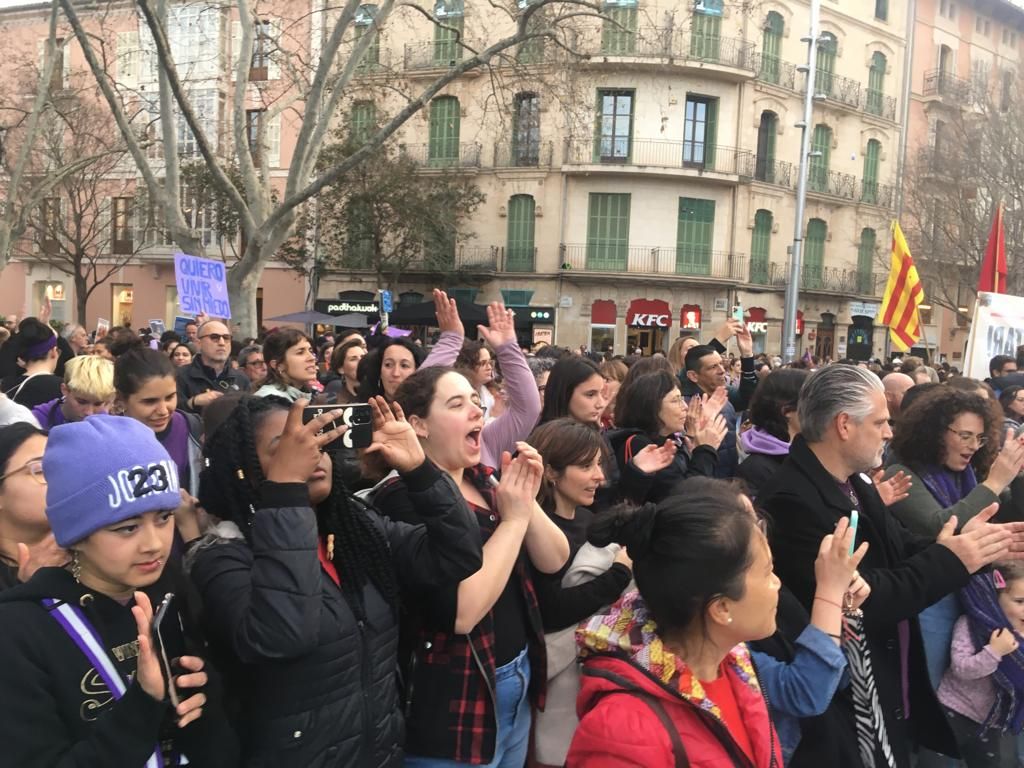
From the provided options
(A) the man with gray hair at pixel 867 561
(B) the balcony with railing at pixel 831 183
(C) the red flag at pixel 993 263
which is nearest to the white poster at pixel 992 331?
(C) the red flag at pixel 993 263

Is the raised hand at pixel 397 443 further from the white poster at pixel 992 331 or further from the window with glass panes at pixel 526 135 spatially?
the window with glass panes at pixel 526 135

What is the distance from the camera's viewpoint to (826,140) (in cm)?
2997

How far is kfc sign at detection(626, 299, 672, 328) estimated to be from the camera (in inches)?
1056

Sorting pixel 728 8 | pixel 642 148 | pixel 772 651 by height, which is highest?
pixel 728 8

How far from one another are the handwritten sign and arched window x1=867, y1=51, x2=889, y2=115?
91.8 ft

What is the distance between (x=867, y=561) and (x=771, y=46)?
2930cm

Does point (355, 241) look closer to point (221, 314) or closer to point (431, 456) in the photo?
point (221, 314)

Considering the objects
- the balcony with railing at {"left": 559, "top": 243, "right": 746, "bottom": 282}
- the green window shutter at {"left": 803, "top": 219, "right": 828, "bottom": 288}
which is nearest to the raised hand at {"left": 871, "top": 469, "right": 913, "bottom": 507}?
the balcony with railing at {"left": 559, "top": 243, "right": 746, "bottom": 282}

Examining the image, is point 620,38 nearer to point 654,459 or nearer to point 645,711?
point 654,459

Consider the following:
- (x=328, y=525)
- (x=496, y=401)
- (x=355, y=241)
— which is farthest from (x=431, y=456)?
(x=355, y=241)

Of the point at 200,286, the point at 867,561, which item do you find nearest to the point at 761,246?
the point at 200,286

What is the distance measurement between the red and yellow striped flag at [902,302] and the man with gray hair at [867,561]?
25.3 feet

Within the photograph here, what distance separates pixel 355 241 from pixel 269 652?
83.7ft

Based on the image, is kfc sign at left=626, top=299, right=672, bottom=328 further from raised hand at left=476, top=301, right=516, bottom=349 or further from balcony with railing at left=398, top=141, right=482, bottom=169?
raised hand at left=476, top=301, right=516, bottom=349
